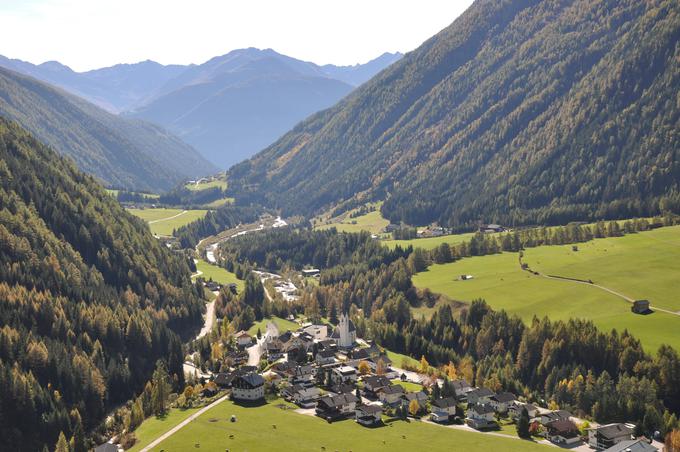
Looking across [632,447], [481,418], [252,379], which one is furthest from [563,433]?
[252,379]

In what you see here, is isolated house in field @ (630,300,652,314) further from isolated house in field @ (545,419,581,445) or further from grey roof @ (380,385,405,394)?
grey roof @ (380,385,405,394)

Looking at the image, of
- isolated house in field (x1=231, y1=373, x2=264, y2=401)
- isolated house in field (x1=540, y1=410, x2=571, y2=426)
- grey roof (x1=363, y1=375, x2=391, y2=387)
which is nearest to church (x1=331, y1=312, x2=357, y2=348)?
grey roof (x1=363, y1=375, x2=391, y2=387)

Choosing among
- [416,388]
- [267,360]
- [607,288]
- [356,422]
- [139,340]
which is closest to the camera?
[356,422]

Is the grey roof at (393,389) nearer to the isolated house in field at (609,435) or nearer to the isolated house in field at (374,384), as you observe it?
the isolated house in field at (374,384)

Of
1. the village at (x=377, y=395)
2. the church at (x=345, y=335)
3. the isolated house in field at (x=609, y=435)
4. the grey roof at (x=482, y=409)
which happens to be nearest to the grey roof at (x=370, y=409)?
the village at (x=377, y=395)

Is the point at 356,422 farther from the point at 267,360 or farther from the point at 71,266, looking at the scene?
the point at 71,266

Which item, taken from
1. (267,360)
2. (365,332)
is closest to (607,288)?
(365,332)

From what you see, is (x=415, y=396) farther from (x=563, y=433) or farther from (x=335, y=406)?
(x=563, y=433)
